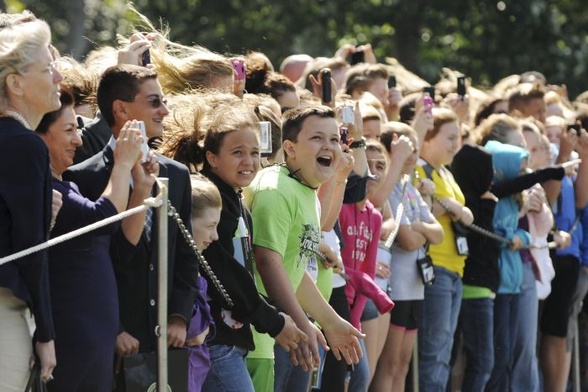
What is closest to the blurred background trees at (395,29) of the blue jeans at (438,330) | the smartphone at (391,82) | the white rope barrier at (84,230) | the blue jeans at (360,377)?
the smartphone at (391,82)

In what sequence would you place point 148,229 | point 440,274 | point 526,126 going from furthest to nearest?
point 526,126
point 440,274
point 148,229

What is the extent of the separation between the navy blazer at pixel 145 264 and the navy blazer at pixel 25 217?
0.60 metres

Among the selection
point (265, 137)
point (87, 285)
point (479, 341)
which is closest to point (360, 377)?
point (265, 137)

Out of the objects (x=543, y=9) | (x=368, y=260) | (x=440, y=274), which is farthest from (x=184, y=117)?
(x=543, y=9)

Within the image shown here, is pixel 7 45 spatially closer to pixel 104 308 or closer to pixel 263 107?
pixel 104 308

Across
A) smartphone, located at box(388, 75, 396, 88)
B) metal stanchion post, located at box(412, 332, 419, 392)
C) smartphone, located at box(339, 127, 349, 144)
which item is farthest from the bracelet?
smartphone, located at box(388, 75, 396, 88)

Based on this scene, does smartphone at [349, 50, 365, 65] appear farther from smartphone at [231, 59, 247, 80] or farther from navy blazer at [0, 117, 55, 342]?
navy blazer at [0, 117, 55, 342]

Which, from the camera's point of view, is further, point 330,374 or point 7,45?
point 330,374

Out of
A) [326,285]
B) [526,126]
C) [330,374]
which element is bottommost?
[330,374]

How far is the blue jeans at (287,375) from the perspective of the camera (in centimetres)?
697

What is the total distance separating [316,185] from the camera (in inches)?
275

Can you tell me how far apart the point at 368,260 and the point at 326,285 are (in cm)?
85

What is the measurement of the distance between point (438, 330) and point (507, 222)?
47.4 inches

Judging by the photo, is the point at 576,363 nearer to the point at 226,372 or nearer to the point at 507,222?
the point at 507,222
